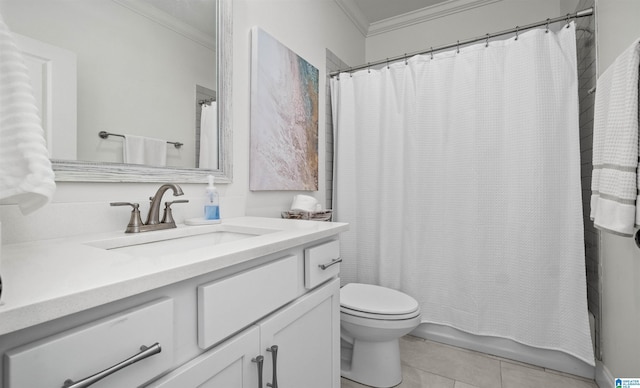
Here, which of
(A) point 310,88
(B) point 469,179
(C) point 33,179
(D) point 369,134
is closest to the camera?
(C) point 33,179

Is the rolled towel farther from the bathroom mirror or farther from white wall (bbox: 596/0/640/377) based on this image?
white wall (bbox: 596/0/640/377)

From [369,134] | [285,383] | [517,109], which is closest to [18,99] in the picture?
[285,383]

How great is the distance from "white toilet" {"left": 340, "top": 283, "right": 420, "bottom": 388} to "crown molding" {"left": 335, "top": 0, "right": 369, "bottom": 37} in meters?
2.22

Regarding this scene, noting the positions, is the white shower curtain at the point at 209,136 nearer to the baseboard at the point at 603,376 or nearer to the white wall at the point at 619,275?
the white wall at the point at 619,275

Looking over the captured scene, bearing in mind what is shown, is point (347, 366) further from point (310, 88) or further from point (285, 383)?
point (310, 88)

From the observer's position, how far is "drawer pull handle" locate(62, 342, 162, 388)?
43 centimetres

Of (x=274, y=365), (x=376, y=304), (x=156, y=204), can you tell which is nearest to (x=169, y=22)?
(x=156, y=204)

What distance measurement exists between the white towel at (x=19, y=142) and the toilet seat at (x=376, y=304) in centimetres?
134

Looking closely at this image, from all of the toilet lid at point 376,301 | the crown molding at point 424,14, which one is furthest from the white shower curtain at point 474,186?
the crown molding at point 424,14

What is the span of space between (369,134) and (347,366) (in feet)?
4.85

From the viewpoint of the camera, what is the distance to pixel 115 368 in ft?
1.53

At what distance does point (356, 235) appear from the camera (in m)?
2.19

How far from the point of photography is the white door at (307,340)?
838 mm

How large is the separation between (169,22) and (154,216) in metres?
0.78
